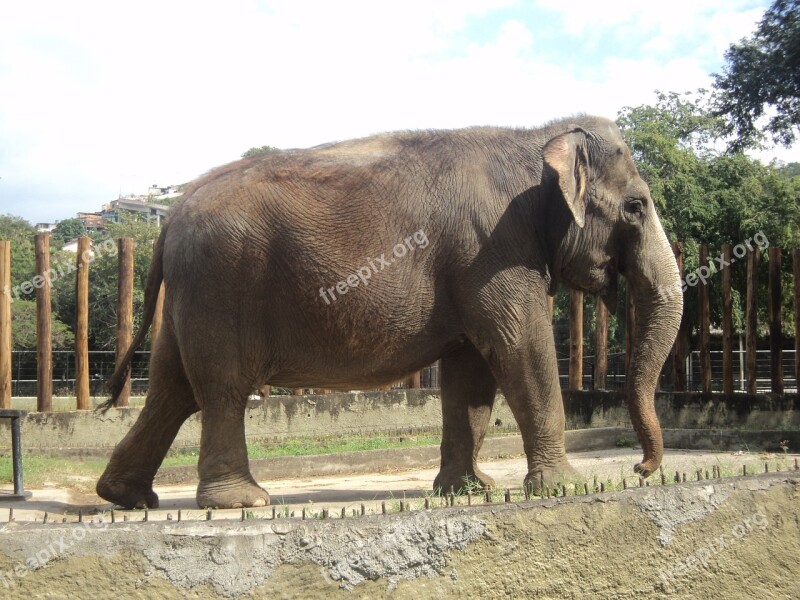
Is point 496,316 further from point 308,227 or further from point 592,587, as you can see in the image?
point 592,587

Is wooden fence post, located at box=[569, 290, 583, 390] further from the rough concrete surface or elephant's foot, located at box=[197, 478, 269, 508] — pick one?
the rough concrete surface

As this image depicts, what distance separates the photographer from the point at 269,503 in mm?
7551

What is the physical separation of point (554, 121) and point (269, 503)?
3.81 m

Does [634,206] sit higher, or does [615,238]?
[634,206]

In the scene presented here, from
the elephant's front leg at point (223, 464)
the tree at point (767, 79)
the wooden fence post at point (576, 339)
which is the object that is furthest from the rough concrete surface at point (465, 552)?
the tree at point (767, 79)

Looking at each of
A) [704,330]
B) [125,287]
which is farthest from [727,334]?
[125,287]

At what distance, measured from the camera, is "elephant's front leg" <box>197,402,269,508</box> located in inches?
289

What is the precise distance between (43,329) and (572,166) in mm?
8889

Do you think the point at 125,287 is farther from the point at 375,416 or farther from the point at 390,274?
the point at 390,274

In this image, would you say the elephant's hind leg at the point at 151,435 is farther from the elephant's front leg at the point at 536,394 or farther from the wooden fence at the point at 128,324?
the wooden fence at the point at 128,324

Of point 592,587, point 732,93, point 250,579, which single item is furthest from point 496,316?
point 732,93

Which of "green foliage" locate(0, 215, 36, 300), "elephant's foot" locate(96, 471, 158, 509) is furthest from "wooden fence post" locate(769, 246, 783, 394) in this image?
"green foliage" locate(0, 215, 36, 300)

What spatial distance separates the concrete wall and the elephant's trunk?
18.4ft

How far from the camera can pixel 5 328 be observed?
1344 cm
